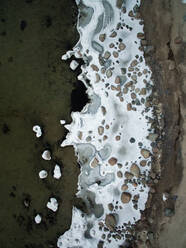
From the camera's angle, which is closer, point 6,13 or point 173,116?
point 173,116

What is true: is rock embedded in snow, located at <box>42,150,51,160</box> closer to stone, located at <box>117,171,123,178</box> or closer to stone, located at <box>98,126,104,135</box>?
stone, located at <box>98,126,104,135</box>

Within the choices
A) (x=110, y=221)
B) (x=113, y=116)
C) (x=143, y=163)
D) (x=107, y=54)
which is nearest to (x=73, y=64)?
(x=107, y=54)

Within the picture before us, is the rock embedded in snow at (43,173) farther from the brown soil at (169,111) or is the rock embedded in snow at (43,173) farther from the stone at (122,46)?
the stone at (122,46)

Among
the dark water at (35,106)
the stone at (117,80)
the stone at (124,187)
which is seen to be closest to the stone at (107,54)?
the stone at (117,80)

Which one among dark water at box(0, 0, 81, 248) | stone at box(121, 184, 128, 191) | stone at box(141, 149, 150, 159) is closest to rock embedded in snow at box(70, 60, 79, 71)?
dark water at box(0, 0, 81, 248)

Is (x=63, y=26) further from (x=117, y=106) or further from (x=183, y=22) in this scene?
(x=183, y=22)

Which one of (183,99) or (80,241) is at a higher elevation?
(183,99)

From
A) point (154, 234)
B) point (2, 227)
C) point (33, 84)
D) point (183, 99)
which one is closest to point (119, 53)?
point (183, 99)
